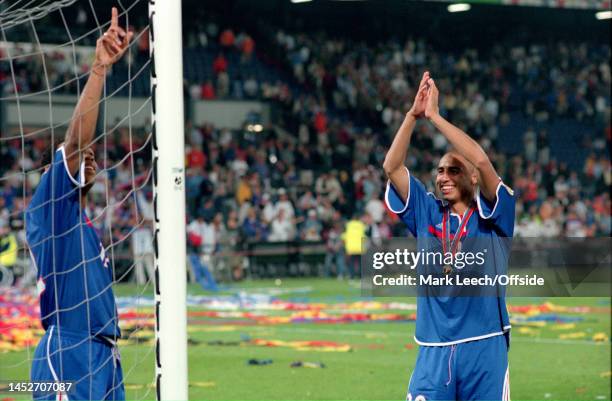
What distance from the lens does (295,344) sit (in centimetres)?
1554

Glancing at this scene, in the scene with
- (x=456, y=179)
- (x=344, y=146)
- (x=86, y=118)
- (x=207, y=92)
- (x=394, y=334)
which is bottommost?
(x=394, y=334)

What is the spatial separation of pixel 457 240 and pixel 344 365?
7127 mm

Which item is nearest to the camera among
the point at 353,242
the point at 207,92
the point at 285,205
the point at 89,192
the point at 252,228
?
the point at 89,192

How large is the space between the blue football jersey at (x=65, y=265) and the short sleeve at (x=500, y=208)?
84.0 inches

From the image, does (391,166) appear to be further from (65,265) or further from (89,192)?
(89,192)

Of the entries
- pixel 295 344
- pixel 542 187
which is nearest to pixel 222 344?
pixel 295 344

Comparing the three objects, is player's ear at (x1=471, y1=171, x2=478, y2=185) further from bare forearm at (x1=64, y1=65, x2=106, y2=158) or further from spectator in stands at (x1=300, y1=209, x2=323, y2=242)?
spectator in stands at (x1=300, y1=209, x2=323, y2=242)

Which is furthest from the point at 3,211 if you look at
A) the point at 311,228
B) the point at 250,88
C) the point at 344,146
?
the point at 344,146

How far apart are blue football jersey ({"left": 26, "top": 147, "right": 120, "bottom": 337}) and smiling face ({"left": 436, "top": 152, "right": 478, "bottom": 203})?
1.99 meters

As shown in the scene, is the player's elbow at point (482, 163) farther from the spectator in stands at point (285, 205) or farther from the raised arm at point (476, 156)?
the spectator in stands at point (285, 205)

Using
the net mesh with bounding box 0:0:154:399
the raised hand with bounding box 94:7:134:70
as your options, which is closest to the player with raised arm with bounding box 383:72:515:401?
the raised hand with bounding box 94:7:134:70

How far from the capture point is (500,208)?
642 centimetres

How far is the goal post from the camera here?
244 inches

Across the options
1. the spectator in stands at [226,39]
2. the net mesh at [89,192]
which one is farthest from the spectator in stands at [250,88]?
the net mesh at [89,192]
